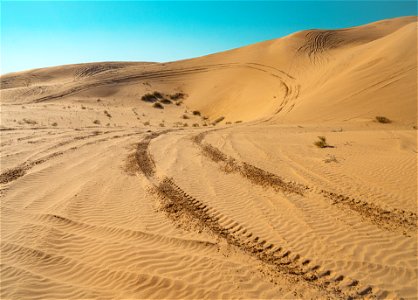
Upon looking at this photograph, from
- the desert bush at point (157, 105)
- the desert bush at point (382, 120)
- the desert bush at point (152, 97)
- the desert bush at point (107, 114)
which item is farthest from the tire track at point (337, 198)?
the desert bush at point (152, 97)

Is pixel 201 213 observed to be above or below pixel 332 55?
below

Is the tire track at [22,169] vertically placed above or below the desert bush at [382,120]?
below

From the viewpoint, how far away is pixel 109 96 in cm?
3027

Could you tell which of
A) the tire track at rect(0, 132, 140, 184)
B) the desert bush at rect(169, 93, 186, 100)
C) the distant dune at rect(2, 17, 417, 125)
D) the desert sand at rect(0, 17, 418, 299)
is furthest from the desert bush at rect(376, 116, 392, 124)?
the desert bush at rect(169, 93, 186, 100)

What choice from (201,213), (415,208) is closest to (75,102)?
(201,213)

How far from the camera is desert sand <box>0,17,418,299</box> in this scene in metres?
4.61

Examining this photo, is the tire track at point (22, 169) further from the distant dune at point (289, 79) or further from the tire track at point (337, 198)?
the distant dune at point (289, 79)

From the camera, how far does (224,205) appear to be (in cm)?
691

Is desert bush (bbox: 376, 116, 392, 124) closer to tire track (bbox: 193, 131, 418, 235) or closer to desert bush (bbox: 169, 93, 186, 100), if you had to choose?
tire track (bbox: 193, 131, 418, 235)

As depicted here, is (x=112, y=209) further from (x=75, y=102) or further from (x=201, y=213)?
(x=75, y=102)

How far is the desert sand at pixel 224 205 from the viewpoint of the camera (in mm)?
4613

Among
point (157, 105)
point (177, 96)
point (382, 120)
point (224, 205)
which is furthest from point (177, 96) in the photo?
point (224, 205)

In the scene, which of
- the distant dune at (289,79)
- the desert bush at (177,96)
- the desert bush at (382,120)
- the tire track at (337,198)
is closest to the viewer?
the tire track at (337,198)

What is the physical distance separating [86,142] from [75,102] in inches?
604
